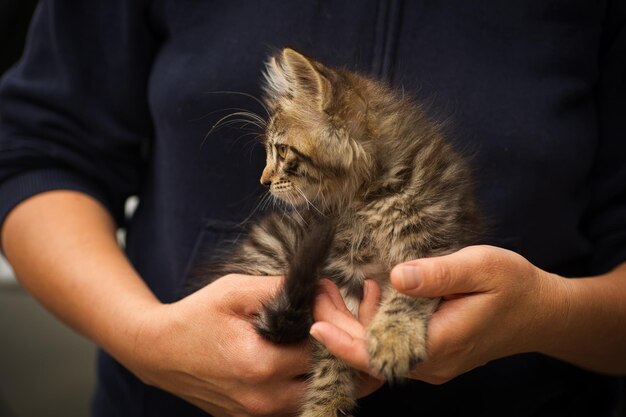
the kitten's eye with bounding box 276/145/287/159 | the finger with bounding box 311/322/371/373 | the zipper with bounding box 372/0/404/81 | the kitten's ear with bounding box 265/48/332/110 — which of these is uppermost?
the zipper with bounding box 372/0/404/81

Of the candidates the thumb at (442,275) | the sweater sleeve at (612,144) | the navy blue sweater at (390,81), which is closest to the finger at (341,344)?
the thumb at (442,275)

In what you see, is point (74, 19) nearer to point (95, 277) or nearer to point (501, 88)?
point (95, 277)

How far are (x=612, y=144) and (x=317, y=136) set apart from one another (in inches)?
26.2

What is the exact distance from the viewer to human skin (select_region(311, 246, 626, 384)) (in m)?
0.85

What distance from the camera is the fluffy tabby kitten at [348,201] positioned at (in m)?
0.94

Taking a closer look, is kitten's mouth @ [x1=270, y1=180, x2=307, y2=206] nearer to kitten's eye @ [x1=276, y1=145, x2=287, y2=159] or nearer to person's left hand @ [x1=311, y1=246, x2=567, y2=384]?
kitten's eye @ [x1=276, y1=145, x2=287, y2=159]

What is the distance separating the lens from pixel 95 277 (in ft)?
3.94

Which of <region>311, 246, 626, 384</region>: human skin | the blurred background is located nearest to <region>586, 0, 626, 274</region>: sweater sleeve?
<region>311, 246, 626, 384</region>: human skin

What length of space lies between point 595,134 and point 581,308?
1.24 ft

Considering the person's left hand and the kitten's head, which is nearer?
the person's left hand

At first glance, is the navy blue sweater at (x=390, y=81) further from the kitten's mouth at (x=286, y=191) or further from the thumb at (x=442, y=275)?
the thumb at (x=442, y=275)

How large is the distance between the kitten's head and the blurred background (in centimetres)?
163

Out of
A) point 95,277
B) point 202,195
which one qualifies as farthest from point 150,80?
point 95,277

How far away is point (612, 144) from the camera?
127 cm
